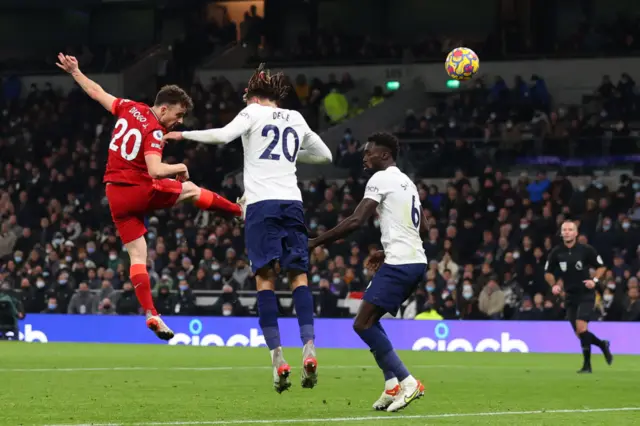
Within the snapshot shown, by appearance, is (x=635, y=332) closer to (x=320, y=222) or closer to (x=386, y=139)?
(x=320, y=222)

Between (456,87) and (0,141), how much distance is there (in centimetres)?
1291

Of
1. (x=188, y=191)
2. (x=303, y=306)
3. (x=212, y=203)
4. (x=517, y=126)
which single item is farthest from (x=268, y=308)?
(x=517, y=126)

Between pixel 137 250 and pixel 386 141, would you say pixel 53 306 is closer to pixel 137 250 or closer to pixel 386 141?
pixel 137 250

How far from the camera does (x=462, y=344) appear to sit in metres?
24.7

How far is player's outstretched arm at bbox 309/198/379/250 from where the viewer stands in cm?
1040

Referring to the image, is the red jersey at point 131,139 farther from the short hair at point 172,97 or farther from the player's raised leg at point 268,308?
the player's raised leg at point 268,308

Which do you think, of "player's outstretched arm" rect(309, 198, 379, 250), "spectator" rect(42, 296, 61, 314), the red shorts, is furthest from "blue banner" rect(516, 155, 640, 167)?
"player's outstretched arm" rect(309, 198, 379, 250)

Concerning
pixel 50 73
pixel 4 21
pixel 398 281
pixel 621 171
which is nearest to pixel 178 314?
pixel 621 171

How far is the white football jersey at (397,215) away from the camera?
10922 millimetres

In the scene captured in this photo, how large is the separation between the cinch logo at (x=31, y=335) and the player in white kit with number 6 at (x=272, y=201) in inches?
723

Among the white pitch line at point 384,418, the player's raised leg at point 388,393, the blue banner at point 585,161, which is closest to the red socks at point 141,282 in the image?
the player's raised leg at point 388,393

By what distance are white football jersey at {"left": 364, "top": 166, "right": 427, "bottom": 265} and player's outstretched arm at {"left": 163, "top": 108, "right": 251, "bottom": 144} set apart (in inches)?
47.2

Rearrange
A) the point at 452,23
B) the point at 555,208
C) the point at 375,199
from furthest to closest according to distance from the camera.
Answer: the point at 452,23
the point at 555,208
the point at 375,199

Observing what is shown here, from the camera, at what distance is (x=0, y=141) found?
36.8 metres
